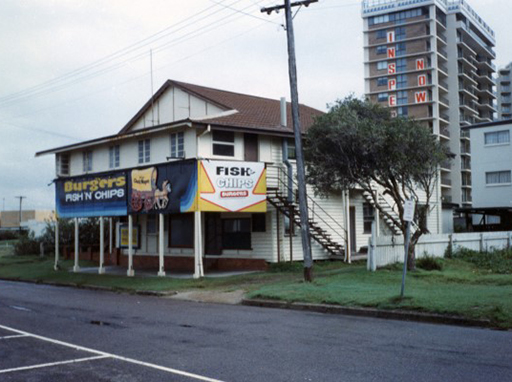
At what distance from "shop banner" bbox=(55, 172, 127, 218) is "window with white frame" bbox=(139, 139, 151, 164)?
1.46m

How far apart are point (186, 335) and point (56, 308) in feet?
20.8

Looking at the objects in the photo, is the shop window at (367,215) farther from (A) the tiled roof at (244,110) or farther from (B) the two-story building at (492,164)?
(B) the two-story building at (492,164)

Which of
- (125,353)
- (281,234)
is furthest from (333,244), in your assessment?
(125,353)

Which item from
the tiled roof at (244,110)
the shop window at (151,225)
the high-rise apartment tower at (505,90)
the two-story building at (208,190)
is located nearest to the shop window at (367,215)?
the two-story building at (208,190)

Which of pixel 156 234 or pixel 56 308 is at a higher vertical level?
pixel 156 234

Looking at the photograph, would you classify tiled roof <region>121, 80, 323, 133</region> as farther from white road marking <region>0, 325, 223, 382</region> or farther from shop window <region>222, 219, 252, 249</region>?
white road marking <region>0, 325, 223, 382</region>

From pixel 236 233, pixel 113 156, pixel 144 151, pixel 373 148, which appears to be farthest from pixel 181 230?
pixel 373 148

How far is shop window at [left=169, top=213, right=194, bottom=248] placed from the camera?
89.9 feet

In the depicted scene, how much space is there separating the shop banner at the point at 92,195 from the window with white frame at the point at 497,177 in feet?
118

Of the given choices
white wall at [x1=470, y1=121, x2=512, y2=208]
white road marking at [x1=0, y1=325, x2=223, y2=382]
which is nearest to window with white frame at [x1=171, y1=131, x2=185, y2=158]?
white road marking at [x1=0, y1=325, x2=223, y2=382]

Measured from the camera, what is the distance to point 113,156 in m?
29.1

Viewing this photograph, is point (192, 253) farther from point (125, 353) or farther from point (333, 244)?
point (125, 353)

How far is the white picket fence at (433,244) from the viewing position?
20.8 metres

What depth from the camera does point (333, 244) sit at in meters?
25.7
